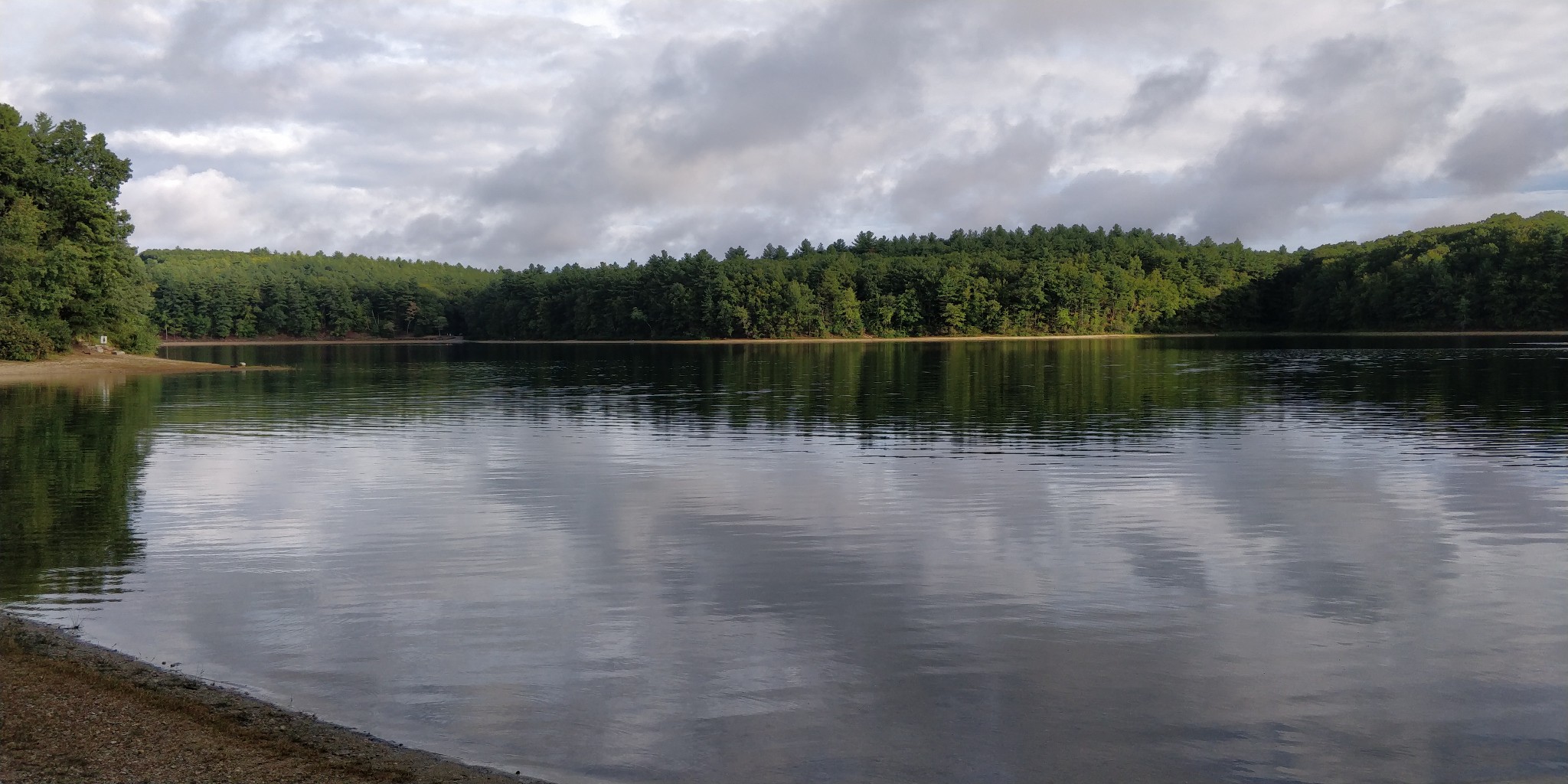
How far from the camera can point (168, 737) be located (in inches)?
336

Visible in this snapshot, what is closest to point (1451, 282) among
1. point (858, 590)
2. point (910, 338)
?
point (910, 338)

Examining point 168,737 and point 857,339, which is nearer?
point 168,737

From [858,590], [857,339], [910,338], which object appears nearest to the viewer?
[858,590]

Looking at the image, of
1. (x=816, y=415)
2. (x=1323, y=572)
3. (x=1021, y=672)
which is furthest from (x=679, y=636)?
(x=816, y=415)

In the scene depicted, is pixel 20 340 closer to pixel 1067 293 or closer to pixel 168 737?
pixel 168 737

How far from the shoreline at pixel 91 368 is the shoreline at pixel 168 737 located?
2286 inches

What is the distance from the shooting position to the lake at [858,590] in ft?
30.8

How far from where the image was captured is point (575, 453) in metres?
28.9

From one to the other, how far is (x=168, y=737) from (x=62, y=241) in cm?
7610

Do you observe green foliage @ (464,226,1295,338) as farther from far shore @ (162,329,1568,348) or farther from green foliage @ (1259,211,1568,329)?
green foliage @ (1259,211,1568,329)

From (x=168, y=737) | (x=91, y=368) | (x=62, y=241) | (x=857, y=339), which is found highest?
(x=62, y=241)

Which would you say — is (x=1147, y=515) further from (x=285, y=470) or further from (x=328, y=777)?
(x=285, y=470)

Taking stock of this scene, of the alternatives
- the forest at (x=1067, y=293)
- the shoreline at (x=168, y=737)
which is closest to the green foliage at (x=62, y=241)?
the shoreline at (x=168, y=737)

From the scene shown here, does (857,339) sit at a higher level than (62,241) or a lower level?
lower
